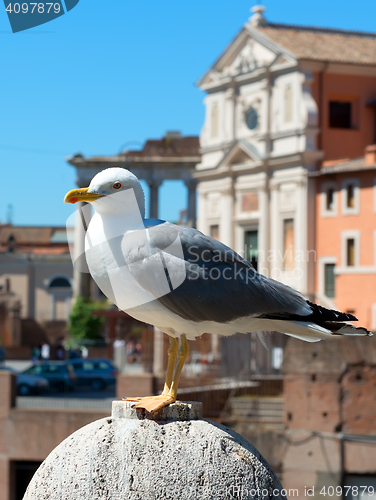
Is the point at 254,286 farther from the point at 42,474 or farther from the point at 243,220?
the point at 243,220

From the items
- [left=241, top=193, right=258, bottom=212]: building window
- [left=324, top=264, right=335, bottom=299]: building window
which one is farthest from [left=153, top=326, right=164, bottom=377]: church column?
[left=241, top=193, right=258, bottom=212]: building window

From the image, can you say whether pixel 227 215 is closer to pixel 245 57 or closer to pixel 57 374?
pixel 245 57

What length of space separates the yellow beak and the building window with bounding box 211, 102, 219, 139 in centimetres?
4012

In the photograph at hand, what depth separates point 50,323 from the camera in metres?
75.4

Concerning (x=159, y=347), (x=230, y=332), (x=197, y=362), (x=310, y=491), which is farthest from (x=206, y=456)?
(x=159, y=347)

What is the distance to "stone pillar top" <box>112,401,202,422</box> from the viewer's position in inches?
219

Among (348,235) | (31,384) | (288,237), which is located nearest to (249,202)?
(288,237)

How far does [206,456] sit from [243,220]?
1517 inches

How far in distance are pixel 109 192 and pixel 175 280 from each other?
624mm

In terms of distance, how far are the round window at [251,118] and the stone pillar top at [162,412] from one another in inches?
1508

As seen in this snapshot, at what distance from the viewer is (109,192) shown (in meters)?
5.36

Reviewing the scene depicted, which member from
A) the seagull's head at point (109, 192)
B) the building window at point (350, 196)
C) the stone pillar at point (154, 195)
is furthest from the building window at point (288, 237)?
the seagull's head at point (109, 192)

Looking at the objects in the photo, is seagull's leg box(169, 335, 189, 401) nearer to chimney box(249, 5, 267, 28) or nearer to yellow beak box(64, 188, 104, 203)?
yellow beak box(64, 188, 104, 203)

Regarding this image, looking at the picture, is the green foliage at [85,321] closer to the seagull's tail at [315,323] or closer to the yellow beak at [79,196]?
the seagull's tail at [315,323]
